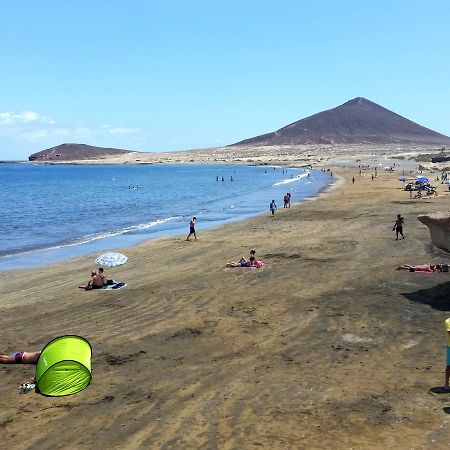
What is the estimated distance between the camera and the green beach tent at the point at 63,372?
10156 millimetres

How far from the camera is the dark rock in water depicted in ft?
50.9

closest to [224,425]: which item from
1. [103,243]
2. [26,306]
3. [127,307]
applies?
[127,307]

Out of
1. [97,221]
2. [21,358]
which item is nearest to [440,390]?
[21,358]

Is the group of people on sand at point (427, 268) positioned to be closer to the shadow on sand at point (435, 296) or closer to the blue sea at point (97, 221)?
the shadow on sand at point (435, 296)

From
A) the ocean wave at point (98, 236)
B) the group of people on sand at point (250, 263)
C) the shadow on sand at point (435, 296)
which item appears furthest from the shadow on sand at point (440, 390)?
the ocean wave at point (98, 236)

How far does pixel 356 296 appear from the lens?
16016 millimetres

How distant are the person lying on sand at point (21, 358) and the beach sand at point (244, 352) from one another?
0.23m

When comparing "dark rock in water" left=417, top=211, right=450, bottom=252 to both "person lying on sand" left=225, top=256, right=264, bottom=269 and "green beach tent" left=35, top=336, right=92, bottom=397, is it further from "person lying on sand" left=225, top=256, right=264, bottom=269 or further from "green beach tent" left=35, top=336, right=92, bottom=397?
"green beach tent" left=35, top=336, right=92, bottom=397

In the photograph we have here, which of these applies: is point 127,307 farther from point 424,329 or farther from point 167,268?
point 424,329

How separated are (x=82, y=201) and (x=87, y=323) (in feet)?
198

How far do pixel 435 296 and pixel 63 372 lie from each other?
11177 mm

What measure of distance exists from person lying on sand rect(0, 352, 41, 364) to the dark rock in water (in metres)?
12.2

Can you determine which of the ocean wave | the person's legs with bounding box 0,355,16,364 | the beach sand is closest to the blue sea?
the ocean wave

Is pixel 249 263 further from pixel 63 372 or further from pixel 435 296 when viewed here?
pixel 63 372
